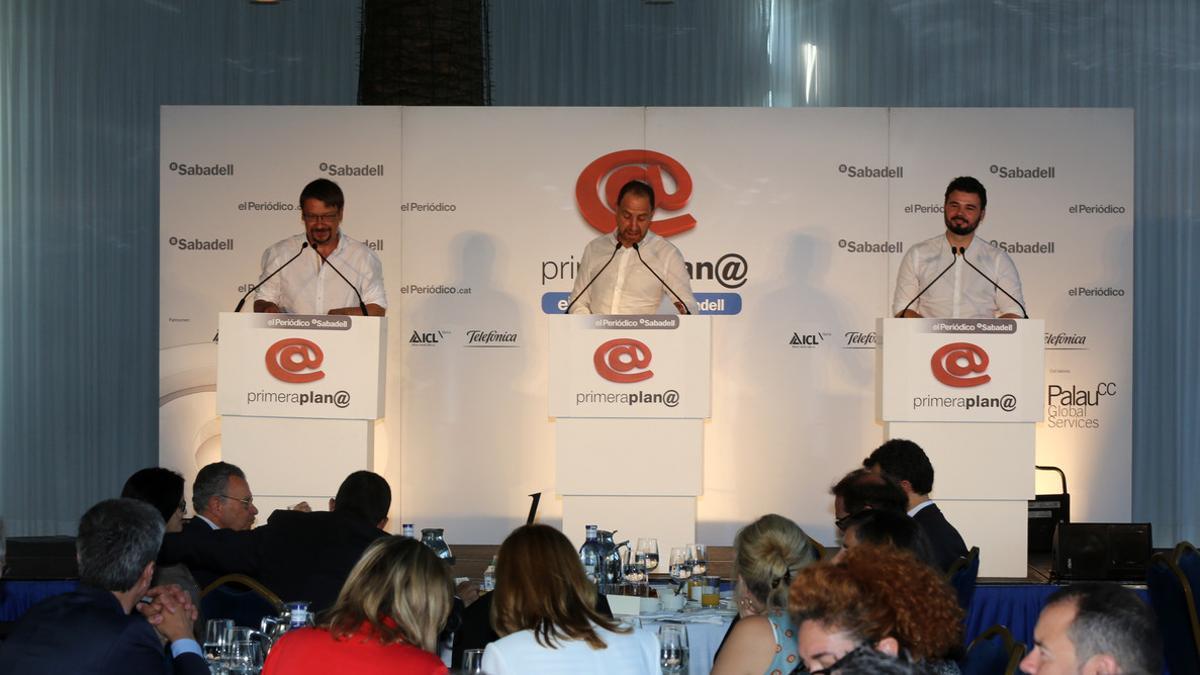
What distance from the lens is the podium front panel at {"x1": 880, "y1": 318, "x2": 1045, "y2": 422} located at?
6.33m

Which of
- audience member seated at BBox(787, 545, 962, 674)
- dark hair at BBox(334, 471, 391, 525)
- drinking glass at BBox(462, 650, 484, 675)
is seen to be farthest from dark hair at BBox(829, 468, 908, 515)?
audience member seated at BBox(787, 545, 962, 674)

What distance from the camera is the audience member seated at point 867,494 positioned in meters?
4.46

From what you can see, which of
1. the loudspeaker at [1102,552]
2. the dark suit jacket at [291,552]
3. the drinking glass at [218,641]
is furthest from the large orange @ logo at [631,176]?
the drinking glass at [218,641]

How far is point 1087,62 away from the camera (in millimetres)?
9664

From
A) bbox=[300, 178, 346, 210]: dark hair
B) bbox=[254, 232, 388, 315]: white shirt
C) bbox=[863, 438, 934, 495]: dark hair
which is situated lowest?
bbox=[863, 438, 934, 495]: dark hair

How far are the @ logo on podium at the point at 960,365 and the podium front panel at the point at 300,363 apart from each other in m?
2.59

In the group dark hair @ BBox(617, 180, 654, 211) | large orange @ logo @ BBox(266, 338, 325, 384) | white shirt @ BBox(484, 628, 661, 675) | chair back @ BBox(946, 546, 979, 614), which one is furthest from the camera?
dark hair @ BBox(617, 180, 654, 211)

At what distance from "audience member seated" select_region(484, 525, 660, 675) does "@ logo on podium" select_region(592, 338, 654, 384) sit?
10.3 feet

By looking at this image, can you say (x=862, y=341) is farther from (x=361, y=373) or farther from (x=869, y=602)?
(x=869, y=602)

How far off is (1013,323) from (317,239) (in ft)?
11.0

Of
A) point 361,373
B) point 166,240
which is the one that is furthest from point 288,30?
point 361,373

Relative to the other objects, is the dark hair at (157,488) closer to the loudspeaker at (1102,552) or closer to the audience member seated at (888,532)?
the audience member seated at (888,532)

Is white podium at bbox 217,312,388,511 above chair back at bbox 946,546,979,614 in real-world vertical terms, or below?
above

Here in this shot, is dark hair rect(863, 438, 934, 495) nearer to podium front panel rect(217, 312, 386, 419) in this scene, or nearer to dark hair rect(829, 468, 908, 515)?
dark hair rect(829, 468, 908, 515)
